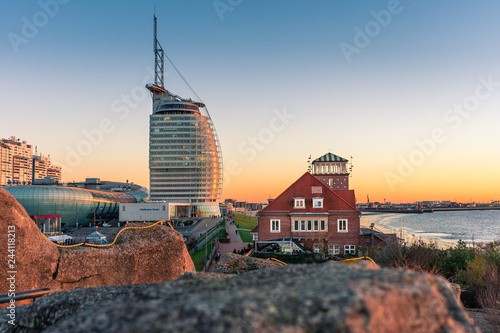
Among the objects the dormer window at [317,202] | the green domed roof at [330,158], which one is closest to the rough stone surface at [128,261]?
the dormer window at [317,202]

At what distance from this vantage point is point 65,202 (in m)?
114

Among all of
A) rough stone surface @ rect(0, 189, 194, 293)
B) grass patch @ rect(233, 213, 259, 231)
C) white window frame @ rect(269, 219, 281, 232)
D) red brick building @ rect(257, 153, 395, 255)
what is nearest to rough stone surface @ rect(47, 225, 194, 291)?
rough stone surface @ rect(0, 189, 194, 293)

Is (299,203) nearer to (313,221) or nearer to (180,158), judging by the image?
(313,221)

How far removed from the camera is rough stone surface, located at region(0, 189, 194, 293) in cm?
866

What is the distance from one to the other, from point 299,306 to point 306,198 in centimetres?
3773

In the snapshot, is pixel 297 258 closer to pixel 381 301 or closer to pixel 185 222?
pixel 381 301

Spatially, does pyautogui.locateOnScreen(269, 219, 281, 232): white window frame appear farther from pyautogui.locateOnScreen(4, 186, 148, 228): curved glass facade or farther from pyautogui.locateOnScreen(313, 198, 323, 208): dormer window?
pyautogui.locateOnScreen(4, 186, 148, 228): curved glass facade

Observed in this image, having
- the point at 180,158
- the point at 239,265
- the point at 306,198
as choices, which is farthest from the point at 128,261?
the point at 180,158

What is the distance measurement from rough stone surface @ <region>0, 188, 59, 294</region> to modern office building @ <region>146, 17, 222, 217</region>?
156 m

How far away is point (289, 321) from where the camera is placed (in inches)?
90.3

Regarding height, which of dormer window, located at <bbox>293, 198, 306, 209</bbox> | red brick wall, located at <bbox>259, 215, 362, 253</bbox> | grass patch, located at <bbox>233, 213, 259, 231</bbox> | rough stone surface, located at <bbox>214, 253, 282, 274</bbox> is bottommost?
grass patch, located at <bbox>233, 213, 259, 231</bbox>

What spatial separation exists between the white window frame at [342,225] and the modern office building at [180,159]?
129 meters

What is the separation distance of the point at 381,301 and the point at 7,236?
30.4ft

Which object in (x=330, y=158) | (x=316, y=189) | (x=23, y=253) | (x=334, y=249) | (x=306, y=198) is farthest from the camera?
(x=330, y=158)
